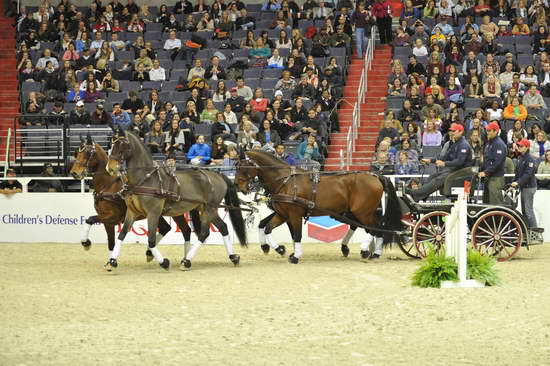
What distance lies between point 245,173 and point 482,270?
4696 mm

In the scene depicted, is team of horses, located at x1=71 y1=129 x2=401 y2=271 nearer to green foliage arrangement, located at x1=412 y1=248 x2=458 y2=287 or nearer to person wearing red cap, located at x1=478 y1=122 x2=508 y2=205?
person wearing red cap, located at x1=478 y1=122 x2=508 y2=205

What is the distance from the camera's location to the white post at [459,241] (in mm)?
12945

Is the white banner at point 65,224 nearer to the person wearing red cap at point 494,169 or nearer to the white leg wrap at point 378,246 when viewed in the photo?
the white leg wrap at point 378,246

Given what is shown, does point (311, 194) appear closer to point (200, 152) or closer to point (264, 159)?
point (264, 159)

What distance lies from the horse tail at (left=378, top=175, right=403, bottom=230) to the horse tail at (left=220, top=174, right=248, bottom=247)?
219cm

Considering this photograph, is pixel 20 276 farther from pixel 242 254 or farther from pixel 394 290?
pixel 394 290

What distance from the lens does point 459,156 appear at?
16.6 metres

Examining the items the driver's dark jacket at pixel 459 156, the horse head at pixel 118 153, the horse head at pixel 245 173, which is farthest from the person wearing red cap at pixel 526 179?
the horse head at pixel 118 153

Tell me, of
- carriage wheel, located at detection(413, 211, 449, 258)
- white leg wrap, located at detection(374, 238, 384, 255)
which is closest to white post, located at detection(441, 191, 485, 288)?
carriage wheel, located at detection(413, 211, 449, 258)

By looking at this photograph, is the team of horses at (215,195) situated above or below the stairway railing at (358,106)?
below

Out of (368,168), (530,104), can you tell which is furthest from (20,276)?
(530,104)

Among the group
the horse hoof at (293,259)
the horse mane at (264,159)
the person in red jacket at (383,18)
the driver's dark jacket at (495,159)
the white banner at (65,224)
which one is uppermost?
the person in red jacket at (383,18)

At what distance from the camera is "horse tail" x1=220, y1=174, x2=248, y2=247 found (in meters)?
16.8

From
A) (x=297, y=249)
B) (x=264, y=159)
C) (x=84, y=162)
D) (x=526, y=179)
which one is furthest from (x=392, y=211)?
(x=84, y=162)
